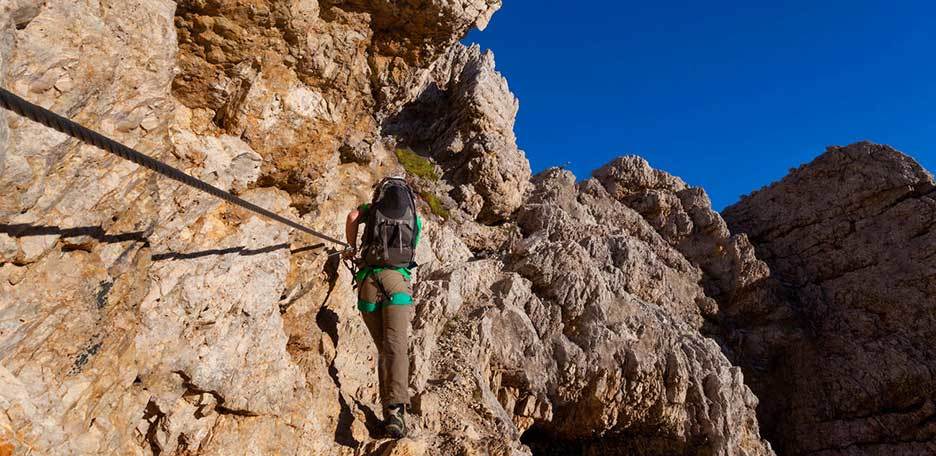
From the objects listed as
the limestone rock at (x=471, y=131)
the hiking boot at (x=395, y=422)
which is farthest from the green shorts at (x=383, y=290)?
the limestone rock at (x=471, y=131)

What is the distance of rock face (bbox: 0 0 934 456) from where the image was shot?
13.3 ft

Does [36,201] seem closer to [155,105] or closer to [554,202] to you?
[155,105]

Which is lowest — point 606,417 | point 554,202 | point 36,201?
point 606,417

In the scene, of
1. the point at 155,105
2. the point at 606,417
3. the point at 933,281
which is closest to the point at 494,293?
the point at 606,417

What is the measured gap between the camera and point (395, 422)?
6.55 meters

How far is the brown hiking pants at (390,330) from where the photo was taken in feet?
21.6

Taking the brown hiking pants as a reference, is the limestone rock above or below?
above

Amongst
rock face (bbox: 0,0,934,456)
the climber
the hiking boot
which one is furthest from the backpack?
the hiking boot

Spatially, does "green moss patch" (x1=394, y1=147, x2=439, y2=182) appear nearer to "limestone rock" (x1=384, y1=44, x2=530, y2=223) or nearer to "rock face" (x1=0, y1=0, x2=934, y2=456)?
"rock face" (x1=0, y1=0, x2=934, y2=456)

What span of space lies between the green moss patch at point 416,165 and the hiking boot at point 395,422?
9.16m

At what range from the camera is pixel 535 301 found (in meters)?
12.4

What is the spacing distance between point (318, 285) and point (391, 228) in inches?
63.8

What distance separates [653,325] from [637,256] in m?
3.86

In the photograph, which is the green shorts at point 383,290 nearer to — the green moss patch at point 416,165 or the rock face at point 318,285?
the rock face at point 318,285
